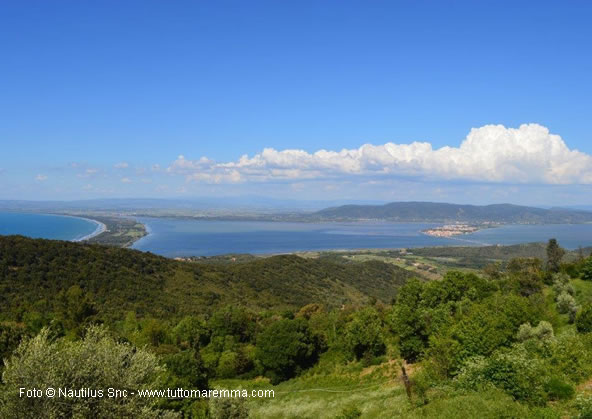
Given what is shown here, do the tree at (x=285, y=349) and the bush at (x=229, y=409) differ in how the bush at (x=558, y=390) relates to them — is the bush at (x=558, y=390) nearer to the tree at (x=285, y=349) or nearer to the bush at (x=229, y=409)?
the bush at (x=229, y=409)

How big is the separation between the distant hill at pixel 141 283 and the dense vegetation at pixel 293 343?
39 centimetres

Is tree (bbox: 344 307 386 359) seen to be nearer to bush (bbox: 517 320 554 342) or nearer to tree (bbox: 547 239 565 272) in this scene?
bush (bbox: 517 320 554 342)

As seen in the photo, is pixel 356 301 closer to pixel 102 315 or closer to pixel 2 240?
pixel 102 315

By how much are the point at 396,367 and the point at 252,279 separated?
56714 millimetres

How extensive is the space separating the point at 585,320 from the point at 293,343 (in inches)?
813

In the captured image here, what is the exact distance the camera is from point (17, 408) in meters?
12.6

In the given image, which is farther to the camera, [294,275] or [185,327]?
[294,275]

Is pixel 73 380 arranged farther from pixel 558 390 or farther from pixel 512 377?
pixel 558 390

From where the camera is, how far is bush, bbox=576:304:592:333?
26.5 m

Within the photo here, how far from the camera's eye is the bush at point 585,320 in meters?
26.5

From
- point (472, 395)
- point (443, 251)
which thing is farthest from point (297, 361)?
point (443, 251)

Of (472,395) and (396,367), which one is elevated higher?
(472,395)

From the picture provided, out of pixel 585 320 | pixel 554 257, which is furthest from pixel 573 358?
pixel 554 257

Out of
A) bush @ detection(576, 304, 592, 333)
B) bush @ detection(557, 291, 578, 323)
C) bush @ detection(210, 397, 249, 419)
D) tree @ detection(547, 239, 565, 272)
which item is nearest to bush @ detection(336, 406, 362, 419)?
bush @ detection(210, 397, 249, 419)
